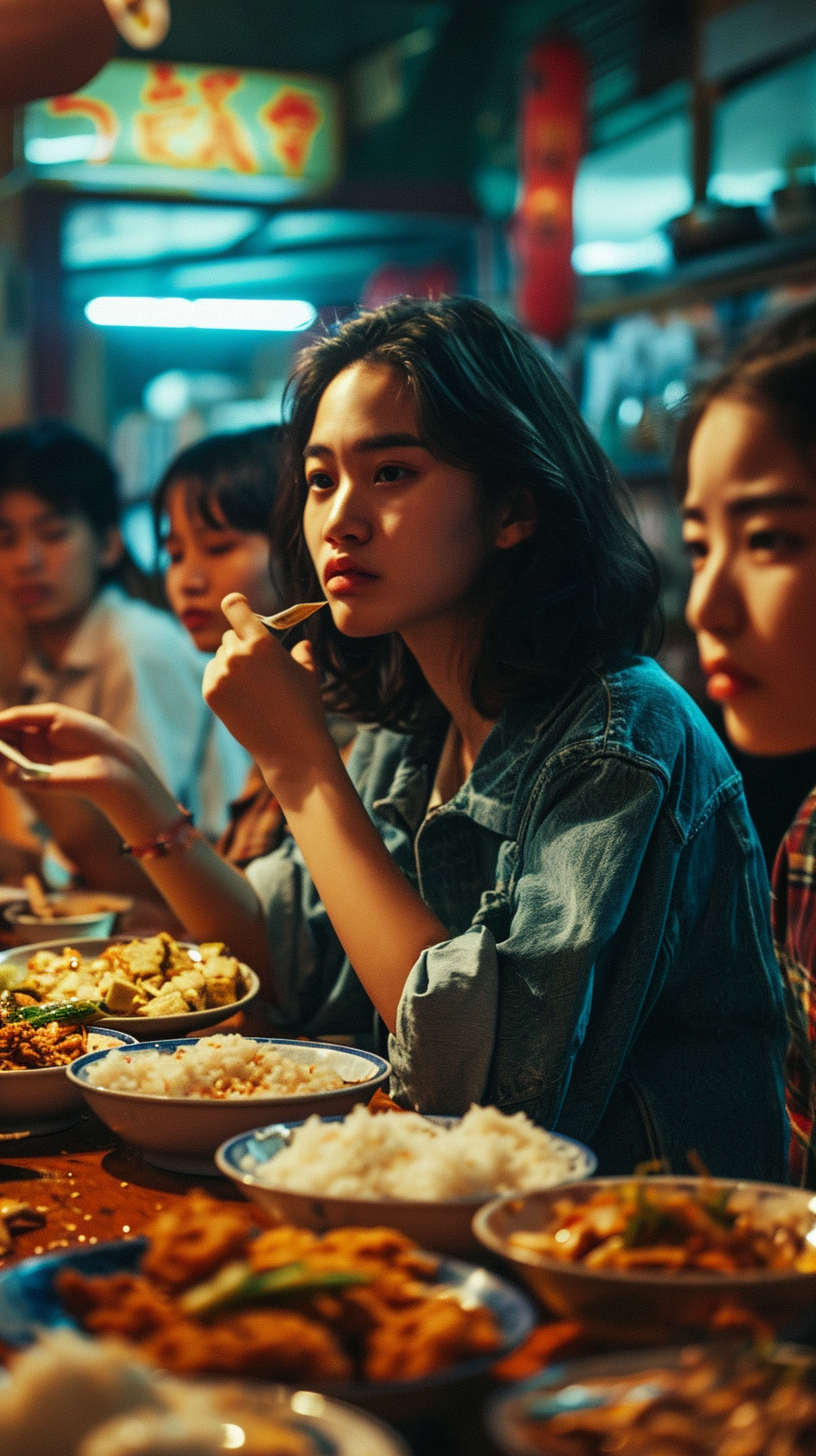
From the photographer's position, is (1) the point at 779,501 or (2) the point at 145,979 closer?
(1) the point at 779,501

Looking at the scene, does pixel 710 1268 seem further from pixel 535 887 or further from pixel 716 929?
pixel 716 929

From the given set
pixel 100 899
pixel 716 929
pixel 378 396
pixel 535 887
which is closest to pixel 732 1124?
pixel 716 929

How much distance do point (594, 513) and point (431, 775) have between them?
1.53ft

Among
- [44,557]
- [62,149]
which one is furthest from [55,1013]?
[62,149]

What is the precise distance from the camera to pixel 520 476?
69.6 inches

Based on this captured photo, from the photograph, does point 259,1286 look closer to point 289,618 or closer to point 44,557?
point 289,618

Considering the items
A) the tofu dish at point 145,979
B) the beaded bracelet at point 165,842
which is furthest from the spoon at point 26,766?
the tofu dish at point 145,979

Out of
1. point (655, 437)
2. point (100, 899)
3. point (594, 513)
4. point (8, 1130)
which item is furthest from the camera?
point (655, 437)

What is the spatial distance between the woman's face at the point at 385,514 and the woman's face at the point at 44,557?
2.04 m

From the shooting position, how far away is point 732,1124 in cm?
162

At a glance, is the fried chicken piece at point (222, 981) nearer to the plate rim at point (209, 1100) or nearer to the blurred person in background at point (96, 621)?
the plate rim at point (209, 1100)

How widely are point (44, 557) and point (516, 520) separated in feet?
7.00

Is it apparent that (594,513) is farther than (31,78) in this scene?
No

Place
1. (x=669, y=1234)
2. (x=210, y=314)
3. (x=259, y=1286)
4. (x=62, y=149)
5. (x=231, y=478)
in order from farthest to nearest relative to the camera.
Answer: (x=210, y=314)
(x=62, y=149)
(x=231, y=478)
(x=669, y=1234)
(x=259, y=1286)
